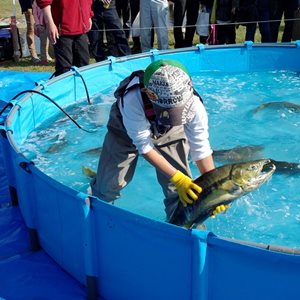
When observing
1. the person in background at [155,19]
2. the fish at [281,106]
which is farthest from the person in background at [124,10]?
the fish at [281,106]

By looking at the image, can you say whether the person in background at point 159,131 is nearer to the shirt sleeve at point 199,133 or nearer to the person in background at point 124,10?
the shirt sleeve at point 199,133

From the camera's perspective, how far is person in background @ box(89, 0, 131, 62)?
731 centimetres

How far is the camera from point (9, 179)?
12.9 feet

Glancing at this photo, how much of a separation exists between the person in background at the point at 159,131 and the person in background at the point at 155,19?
488cm

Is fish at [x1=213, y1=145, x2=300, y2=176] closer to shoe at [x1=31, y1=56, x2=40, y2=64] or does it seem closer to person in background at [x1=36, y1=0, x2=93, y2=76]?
person in background at [x1=36, y1=0, x2=93, y2=76]

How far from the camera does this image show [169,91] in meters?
2.59

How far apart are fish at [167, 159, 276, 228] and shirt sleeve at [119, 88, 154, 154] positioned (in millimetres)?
400

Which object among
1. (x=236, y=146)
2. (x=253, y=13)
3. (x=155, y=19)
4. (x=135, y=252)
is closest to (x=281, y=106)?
(x=236, y=146)

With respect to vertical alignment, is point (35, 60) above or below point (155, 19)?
below

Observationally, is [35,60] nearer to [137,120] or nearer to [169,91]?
[137,120]

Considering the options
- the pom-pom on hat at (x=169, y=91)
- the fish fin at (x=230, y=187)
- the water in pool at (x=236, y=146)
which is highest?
the pom-pom on hat at (x=169, y=91)

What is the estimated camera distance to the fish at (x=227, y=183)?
2.55 meters

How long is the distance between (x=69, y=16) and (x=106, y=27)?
6.00 ft

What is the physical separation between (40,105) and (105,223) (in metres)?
3.05
